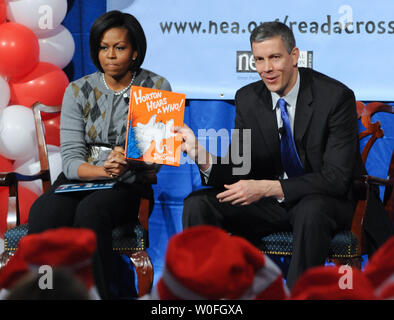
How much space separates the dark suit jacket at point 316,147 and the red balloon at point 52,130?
1.16 m

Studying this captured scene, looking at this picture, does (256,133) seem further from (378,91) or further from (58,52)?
(58,52)

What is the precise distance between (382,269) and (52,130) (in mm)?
2471

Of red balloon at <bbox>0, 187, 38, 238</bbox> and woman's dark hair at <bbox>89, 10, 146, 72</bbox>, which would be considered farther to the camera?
red balloon at <bbox>0, 187, 38, 238</bbox>

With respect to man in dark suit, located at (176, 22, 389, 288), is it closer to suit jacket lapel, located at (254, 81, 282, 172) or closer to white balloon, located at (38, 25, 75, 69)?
suit jacket lapel, located at (254, 81, 282, 172)

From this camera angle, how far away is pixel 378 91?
9.46 feet

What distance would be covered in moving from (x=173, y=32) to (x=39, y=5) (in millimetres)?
743

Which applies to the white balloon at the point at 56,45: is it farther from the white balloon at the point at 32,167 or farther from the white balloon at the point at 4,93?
the white balloon at the point at 32,167

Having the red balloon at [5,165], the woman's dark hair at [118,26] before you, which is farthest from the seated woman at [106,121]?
the red balloon at [5,165]

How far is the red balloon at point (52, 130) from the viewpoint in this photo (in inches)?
113

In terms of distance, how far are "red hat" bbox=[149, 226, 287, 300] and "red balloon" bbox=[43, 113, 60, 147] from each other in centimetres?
235

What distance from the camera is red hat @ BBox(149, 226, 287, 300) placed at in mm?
639

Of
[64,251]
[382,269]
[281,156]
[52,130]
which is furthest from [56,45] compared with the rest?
[382,269]

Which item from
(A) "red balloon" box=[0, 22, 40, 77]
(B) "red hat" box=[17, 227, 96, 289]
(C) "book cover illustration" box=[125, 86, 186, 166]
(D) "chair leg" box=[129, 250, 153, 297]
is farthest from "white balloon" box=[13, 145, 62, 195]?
(B) "red hat" box=[17, 227, 96, 289]

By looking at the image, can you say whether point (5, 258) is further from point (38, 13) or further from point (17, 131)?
point (38, 13)
